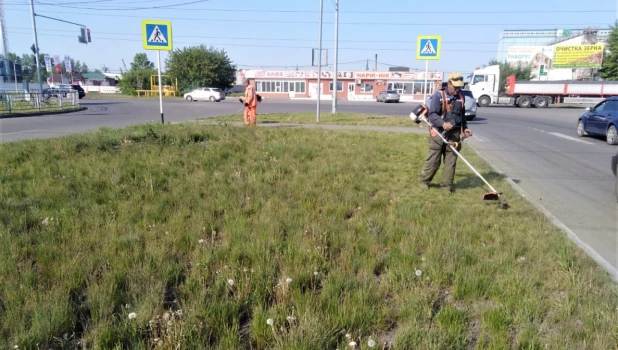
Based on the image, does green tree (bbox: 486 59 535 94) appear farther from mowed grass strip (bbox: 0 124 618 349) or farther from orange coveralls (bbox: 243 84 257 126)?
mowed grass strip (bbox: 0 124 618 349)

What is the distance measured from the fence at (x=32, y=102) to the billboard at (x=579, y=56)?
58301mm

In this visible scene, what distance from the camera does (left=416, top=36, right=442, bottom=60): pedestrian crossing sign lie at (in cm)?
1563

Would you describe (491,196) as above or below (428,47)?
below

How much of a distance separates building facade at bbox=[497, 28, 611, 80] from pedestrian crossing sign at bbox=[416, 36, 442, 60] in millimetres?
49610

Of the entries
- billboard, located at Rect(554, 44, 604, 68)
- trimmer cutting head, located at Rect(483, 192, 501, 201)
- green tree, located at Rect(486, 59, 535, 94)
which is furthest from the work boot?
green tree, located at Rect(486, 59, 535, 94)

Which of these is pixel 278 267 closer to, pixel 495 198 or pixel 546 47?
pixel 495 198

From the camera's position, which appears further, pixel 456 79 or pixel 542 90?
pixel 542 90

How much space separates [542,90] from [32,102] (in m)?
38.6

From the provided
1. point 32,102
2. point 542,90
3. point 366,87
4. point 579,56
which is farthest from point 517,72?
point 32,102

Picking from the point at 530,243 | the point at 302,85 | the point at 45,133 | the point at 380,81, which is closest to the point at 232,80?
the point at 302,85

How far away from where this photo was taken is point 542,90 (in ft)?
119

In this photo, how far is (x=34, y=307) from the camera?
2.67 metres

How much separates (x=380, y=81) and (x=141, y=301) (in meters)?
59.9

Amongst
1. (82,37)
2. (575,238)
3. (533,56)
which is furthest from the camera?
(533,56)
